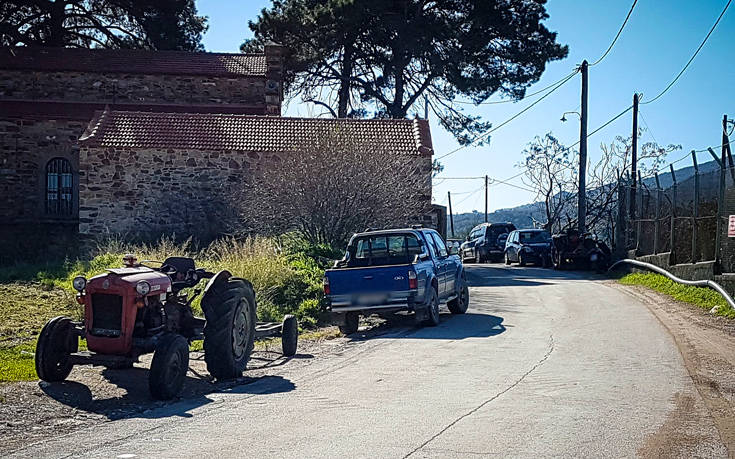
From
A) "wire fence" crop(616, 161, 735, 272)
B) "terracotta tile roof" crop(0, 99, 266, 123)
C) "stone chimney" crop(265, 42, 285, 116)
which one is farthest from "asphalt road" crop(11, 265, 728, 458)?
"stone chimney" crop(265, 42, 285, 116)

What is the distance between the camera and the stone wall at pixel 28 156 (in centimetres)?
3105

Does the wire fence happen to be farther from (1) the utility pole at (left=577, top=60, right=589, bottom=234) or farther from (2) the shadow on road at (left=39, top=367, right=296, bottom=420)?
(2) the shadow on road at (left=39, top=367, right=296, bottom=420)

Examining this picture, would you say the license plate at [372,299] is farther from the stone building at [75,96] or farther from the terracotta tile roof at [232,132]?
the stone building at [75,96]

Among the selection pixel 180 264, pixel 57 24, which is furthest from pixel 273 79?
pixel 180 264

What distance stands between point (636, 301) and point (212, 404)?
1266 cm

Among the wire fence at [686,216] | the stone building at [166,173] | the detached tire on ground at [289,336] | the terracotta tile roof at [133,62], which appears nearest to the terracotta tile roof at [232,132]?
the stone building at [166,173]

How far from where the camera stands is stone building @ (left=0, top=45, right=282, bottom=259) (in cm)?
3114

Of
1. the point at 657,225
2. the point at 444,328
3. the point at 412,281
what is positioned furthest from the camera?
the point at 657,225

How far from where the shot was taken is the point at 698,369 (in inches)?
404

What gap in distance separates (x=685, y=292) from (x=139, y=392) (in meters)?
13.6

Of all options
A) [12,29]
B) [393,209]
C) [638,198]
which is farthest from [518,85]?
[12,29]

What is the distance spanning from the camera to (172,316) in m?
9.68

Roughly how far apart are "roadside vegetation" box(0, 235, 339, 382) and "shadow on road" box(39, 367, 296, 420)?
107 cm

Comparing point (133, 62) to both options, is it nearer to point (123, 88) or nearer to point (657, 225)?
point (123, 88)
